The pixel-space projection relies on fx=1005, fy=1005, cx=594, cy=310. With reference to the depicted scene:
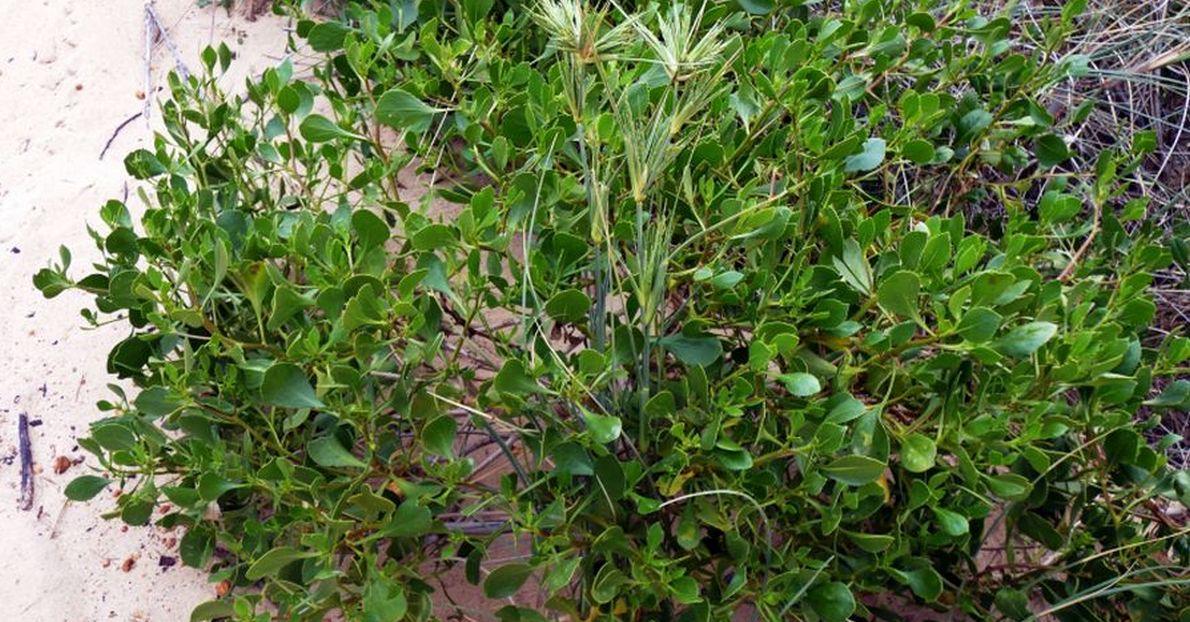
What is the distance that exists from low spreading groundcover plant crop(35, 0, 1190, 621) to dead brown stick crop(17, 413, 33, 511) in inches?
22.8

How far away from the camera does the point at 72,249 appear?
2.46 metres

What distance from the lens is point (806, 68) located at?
168 centimetres

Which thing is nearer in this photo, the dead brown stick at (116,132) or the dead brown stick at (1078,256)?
the dead brown stick at (1078,256)

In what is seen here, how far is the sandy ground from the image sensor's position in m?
1.94

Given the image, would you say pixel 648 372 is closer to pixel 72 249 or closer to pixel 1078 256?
pixel 1078 256

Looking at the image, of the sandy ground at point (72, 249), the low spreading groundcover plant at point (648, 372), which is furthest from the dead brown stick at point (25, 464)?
the low spreading groundcover plant at point (648, 372)

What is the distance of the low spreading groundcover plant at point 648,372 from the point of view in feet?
4.59

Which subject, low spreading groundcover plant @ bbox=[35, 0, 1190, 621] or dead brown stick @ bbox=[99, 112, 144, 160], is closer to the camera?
low spreading groundcover plant @ bbox=[35, 0, 1190, 621]

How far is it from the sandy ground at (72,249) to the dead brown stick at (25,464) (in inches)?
0.5

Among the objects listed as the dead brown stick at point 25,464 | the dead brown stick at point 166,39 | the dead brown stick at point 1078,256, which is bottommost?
the dead brown stick at point 25,464

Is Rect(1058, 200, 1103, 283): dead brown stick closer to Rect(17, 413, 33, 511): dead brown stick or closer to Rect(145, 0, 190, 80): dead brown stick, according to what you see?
Rect(17, 413, 33, 511): dead brown stick

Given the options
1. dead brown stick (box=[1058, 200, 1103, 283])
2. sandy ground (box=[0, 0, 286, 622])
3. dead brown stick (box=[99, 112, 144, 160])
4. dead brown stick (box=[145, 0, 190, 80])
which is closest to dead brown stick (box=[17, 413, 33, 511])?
sandy ground (box=[0, 0, 286, 622])

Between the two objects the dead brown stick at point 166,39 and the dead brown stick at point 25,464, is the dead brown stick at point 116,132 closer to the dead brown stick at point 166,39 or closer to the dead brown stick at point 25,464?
the dead brown stick at point 166,39

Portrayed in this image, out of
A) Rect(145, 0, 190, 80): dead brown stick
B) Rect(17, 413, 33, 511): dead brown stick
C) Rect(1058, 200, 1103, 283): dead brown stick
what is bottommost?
Rect(17, 413, 33, 511): dead brown stick
